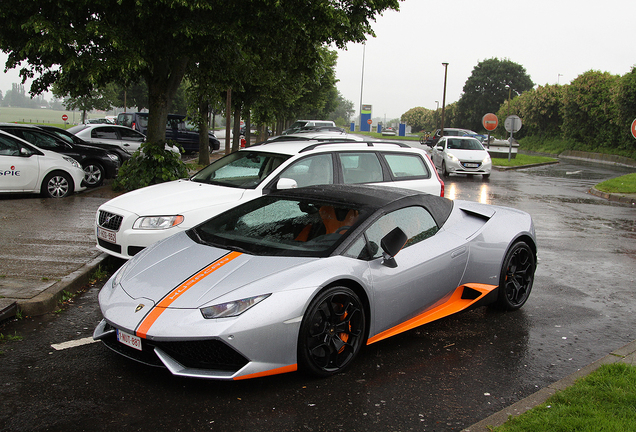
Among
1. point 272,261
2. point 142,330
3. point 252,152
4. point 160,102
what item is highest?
point 160,102

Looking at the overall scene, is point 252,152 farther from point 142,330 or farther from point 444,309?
point 142,330

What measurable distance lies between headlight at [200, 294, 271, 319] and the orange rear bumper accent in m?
1.09

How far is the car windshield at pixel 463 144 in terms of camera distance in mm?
22281

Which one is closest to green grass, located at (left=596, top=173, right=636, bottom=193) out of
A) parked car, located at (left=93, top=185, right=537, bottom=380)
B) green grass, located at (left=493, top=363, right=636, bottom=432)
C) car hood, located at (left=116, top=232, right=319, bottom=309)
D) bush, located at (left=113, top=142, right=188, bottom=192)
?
bush, located at (left=113, top=142, right=188, bottom=192)

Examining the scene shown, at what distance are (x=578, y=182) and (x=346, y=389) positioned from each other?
20.7 metres

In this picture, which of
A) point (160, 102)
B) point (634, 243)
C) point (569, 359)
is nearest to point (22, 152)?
point (160, 102)

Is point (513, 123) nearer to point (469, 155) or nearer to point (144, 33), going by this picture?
point (469, 155)

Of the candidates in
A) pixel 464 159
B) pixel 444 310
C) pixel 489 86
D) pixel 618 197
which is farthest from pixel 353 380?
pixel 489 86

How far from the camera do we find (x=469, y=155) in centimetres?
2147

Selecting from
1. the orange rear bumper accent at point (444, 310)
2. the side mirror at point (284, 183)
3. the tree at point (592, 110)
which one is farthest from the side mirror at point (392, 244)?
the tree at point (592, 110)

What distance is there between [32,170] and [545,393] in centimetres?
1082

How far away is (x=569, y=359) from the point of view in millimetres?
4461

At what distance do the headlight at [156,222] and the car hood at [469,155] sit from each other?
16.6 meters

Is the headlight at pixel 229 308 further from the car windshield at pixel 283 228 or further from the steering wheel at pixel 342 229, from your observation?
the steering wheel at pixel 342 229
